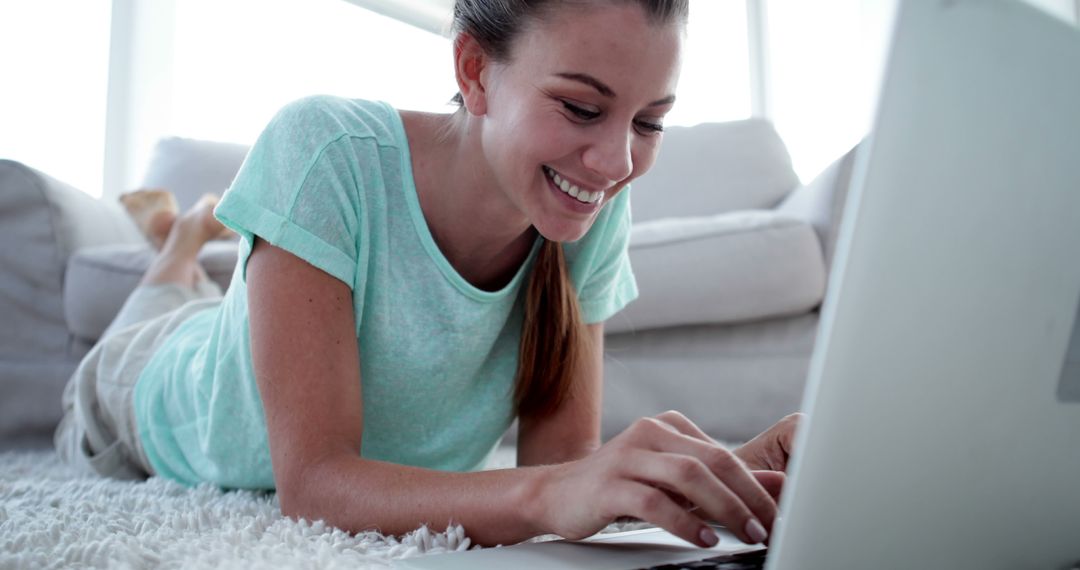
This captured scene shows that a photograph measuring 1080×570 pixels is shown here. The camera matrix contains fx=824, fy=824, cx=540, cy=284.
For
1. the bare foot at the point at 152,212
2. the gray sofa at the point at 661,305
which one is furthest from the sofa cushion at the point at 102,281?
the bare foot at the point at 152,212

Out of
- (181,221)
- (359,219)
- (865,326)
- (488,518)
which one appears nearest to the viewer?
(865,326)

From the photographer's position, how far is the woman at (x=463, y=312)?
0.63m

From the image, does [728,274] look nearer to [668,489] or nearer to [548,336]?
[548,336]

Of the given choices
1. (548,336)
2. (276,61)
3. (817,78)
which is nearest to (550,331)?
(548,336)

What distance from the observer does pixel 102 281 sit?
1.81 metres

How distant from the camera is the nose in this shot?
0.81 metres

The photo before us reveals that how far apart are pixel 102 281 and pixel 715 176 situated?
1.72 metres

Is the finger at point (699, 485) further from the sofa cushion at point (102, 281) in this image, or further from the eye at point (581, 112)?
the sofa cushion at point (102, 281)

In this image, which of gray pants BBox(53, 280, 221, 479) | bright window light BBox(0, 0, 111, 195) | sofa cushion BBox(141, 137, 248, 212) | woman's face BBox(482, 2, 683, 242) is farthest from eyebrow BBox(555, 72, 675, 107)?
bright window light BBox(0, 0, 111, 195)

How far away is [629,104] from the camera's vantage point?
2.61ft

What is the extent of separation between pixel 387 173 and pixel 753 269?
990mm

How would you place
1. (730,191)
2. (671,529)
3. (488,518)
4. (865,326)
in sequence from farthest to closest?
(730,191) < (488,518) < (671,529) < (865,326)

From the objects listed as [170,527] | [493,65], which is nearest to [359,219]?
[493,65]

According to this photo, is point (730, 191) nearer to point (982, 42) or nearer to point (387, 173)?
point (387, 173)
